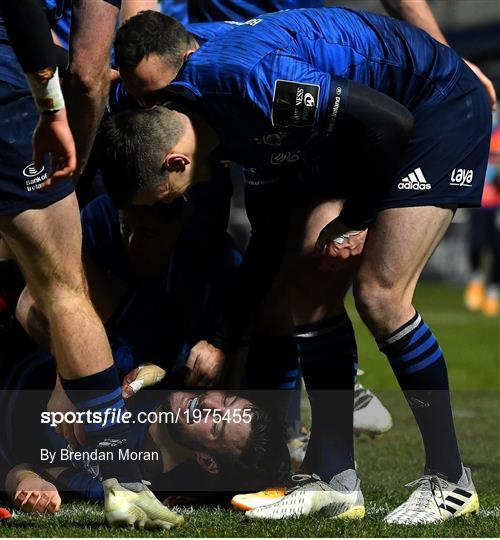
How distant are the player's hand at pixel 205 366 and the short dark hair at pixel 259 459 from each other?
0.21 metres

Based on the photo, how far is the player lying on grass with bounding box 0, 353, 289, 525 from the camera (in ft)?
15.2

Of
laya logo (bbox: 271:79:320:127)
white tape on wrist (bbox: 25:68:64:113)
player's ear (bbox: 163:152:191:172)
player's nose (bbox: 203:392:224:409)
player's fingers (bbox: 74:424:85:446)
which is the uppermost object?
white tape on wrist (bbox: 25:68:64:113)

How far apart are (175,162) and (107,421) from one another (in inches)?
36.4

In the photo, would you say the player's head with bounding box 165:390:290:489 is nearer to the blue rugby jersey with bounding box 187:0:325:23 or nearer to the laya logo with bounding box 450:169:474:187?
the laya logo with bounding box 450:169:474:187

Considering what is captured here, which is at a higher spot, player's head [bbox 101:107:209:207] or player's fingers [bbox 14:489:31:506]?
player's head [bbox 101:107:209:207]

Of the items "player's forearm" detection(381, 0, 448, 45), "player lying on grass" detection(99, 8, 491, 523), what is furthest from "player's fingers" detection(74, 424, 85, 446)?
"player's forearm" detection(381, 0, 448, 45)

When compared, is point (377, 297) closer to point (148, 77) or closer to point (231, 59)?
point (231, 59)

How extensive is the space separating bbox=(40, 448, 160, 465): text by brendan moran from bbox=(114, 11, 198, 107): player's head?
1.38 meters

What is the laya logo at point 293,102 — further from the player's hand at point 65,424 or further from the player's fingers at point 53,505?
the player's fingers at point 53,505

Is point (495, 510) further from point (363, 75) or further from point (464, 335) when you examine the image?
point (464, 335)

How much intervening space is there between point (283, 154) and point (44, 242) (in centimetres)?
91

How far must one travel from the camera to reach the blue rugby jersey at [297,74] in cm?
396

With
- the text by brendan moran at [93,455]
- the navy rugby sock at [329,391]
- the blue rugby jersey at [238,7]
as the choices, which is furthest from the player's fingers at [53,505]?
the blue rugby jersey at [238,7]

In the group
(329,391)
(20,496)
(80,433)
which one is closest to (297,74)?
(329,391)
